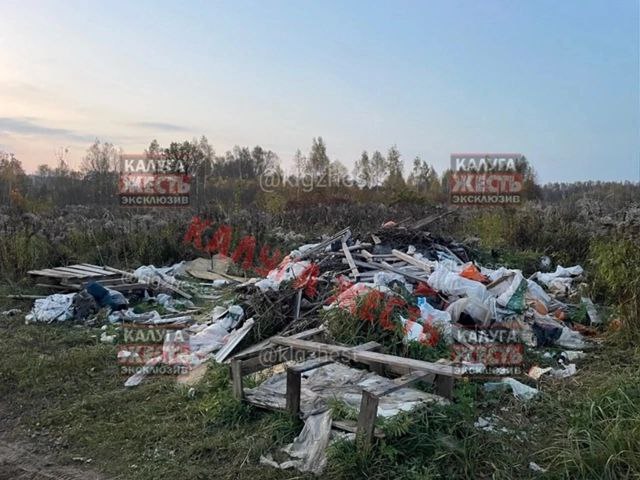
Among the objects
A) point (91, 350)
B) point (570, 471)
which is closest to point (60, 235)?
point (91, 350)

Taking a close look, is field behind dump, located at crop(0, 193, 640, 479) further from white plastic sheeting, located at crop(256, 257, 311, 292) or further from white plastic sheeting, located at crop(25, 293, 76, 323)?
white plastic sheeting, located at crop(256, 257, 311, 292)

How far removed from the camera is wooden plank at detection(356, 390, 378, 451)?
3.16 meters

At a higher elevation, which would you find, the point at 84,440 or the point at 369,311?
the point at 369,311

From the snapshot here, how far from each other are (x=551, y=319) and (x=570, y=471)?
10.8ft

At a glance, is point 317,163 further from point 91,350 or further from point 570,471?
point 570,471

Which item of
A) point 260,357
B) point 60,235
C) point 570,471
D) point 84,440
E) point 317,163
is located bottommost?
point 84,440

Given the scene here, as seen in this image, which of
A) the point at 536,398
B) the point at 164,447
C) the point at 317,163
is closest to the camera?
the point at 164,447

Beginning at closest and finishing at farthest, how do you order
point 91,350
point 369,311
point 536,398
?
point 536,398 → point 369,311 → point 91,350

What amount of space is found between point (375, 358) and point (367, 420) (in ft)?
2.98

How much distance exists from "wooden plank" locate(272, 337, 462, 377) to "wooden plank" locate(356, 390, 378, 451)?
749 mm

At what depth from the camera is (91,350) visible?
19.0 ft

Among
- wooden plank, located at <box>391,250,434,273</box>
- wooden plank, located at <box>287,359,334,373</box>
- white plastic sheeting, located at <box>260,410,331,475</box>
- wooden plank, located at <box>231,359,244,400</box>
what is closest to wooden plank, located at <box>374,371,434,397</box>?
white plastic sheeting, located at <box>260,410,331,475</box>

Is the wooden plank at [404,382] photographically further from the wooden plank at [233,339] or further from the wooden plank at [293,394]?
the wooden plank at [233,339]

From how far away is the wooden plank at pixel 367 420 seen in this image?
10.4ft
